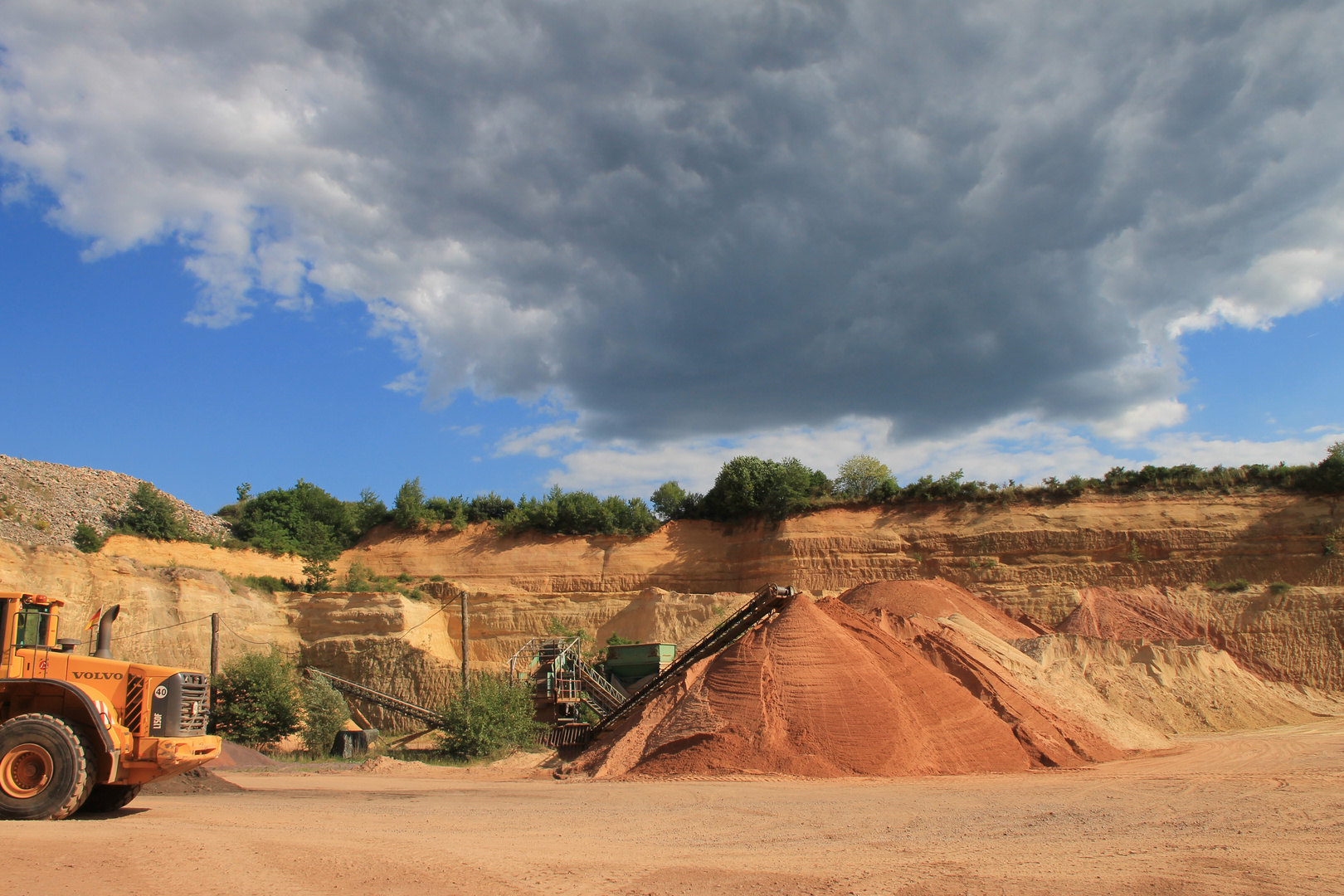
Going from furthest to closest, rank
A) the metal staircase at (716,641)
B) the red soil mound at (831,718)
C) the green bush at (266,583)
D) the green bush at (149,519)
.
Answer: the green bush at (149,519) → the green bush at (266,583) → the metal staircase at (716,641) → the red soil mound at (831,718)

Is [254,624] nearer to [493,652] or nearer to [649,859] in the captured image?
[493,652]

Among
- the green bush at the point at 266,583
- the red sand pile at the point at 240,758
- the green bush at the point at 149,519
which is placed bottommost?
the red sand pile at the point at 240,758

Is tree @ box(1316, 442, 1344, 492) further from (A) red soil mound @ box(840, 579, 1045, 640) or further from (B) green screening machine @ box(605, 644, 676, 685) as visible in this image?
(B) green screening machine @ box(605, 644, 676, 685)

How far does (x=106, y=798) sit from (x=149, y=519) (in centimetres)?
4423

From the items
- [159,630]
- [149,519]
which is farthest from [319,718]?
[149,519]

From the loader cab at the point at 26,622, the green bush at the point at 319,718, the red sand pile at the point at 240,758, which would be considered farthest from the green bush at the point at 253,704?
the loader cab at the point at 26,622

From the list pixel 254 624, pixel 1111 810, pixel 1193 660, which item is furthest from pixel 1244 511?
pixel 254 624

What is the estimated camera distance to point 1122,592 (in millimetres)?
37156

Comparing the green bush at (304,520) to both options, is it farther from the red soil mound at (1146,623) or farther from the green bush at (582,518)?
the red soil mound at (1146,623)

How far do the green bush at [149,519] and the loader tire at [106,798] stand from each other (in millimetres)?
38862

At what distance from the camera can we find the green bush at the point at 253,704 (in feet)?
90.9

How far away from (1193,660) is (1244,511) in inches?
603

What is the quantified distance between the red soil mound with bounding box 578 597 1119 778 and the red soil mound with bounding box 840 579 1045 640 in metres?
10.8

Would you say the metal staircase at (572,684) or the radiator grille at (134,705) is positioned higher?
the radiator grille at (134,705)
